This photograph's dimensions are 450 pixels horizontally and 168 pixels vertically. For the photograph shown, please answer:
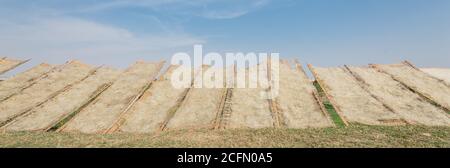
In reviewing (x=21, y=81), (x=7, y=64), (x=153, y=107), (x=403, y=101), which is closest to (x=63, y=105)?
(x=153, y=107)

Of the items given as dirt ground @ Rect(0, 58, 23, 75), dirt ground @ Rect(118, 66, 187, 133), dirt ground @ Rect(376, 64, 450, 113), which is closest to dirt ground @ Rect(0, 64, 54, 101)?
dirt ground @ Rect(0, 58, 23, 75)

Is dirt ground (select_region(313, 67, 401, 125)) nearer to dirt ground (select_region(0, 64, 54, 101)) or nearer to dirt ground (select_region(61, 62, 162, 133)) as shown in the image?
dirt ground (select_region(61, 62, 162, 133))

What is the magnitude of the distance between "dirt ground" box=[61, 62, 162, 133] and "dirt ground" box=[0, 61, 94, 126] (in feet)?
6.47

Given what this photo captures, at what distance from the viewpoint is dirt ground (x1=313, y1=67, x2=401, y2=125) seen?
10.3 metres

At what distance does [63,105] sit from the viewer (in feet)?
38.6

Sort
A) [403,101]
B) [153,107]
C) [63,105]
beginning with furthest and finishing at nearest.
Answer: [63,105], [403,101], [153,107]

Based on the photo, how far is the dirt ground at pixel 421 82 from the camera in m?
11.8

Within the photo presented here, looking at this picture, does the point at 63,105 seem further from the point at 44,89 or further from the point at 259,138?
the point at 259,138

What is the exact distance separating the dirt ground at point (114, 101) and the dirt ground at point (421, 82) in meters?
9.90

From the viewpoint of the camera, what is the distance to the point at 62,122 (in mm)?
10742

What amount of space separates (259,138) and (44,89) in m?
9.17

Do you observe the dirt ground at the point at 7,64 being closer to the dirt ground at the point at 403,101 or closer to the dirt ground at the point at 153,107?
the dirt ground at the point at 153,107
